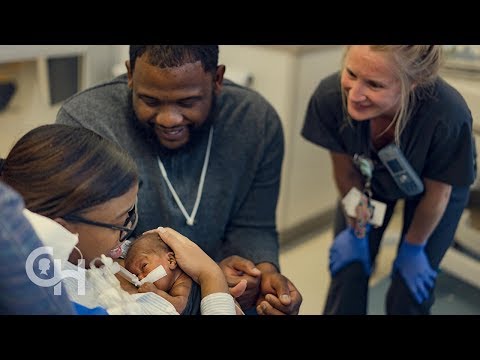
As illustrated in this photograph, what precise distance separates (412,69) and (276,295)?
1.23 feet

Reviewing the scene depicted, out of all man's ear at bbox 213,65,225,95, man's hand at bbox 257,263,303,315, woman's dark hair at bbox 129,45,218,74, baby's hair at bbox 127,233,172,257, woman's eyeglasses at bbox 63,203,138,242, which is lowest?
man's hand at bbox 257,263,303,315

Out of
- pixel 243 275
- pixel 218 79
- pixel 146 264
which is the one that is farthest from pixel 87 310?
pixel 218 79

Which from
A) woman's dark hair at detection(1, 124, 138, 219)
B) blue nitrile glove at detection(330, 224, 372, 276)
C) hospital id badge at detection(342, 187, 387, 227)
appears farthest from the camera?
blue nitrile glove at detection(330, 224, 372, 276)

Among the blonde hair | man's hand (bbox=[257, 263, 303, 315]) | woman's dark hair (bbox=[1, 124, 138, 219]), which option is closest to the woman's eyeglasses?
woman's dark hair (bbox=[1, 124, 138, 219])

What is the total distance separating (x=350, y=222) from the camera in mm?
1034

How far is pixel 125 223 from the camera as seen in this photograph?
604 millimetres

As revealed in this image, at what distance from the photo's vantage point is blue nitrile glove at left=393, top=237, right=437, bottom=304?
100 cm

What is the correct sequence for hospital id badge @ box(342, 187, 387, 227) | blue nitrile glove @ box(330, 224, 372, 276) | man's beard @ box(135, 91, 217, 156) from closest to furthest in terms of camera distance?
man's beard @ box(135, 91, 217, 156)
hospital id badge @ box(342, 187, 387, 227)
blue nitrile glove @ box(330, 224, 372, 276)

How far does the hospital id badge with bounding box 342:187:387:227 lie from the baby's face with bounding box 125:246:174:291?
17.4 inches

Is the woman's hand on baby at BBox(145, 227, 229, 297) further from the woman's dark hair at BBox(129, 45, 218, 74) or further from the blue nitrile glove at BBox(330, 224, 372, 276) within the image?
the blue nitrile glove at BBox(330, 224, 372, 276)

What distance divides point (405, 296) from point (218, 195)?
448 millimetres
